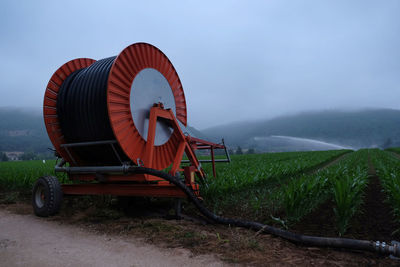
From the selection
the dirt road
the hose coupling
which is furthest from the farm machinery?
the hose coupling

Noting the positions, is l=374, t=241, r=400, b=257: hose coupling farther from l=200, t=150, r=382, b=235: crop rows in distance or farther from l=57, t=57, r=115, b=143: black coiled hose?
l=57, t=57, r=115, b=143: black coiled hose

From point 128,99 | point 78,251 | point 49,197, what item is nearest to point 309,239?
point 78,251

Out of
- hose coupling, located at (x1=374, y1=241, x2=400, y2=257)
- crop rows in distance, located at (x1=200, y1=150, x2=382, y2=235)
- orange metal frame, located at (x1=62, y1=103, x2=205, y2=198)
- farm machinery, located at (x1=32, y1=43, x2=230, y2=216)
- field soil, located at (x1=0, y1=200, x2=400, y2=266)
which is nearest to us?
hose coupling, located at (x1=374, y1=241, x2=400, y2=257)

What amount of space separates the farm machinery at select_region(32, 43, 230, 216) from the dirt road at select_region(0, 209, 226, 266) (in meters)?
0.99

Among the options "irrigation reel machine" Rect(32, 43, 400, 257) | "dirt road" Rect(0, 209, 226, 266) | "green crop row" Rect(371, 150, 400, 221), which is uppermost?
"irrigation reel machine" Rect(32, 43, 400, 257)

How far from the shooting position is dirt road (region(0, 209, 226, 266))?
3123 millimetres

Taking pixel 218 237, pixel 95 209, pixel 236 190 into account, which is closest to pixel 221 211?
pixel 236 190

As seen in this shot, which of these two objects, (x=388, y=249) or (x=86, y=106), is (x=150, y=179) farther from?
(x=388, y=249)

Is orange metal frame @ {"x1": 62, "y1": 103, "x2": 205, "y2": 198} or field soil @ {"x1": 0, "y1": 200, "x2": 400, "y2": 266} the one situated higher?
orange metal frame @ {"x1": 62, "y1": 103, "x2": 205, "y2": 198}

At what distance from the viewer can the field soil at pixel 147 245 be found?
3.10 m

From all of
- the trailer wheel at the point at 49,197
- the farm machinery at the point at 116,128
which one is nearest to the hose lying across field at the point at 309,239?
the farm machinery at the point at 116,128

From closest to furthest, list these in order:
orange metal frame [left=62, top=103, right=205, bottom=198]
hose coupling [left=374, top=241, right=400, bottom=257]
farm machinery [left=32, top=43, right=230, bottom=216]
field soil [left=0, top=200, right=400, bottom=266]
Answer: hose coupling [left=374, top=241, right=400, bottom=257] → field soil [left=0, top=200, right=400, bottom=266] → orange metal frame [left=62, top=103, right=205, bottom=198] → farm machinery [left=32, top=43, right=230, bottom=216]

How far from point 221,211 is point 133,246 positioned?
2269 millimetres

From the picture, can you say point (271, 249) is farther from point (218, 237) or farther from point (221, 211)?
point (221, 211)
